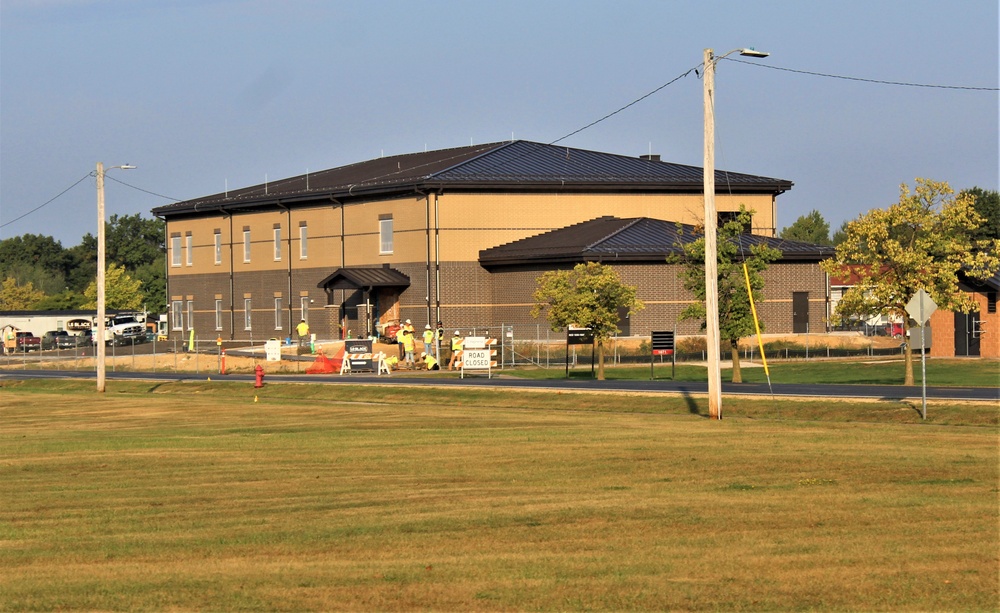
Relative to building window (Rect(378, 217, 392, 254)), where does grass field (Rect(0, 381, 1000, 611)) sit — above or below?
below

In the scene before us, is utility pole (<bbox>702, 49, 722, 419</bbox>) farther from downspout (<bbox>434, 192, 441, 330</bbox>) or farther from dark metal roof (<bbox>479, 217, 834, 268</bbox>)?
downspout (<bbox>434, 192, 441, 330</bbox>)

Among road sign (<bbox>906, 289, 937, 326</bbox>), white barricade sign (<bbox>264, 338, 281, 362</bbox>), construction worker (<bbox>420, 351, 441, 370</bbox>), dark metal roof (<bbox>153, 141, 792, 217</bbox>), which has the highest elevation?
dark metal roof (<bbox>153, 141, 792, 217</bbox>)

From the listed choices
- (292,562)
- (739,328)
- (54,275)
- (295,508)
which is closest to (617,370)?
(739,328)

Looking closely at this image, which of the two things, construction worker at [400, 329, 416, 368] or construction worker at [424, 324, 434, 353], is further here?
construction worker at [424, 324, 434, 353]

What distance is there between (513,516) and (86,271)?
191m

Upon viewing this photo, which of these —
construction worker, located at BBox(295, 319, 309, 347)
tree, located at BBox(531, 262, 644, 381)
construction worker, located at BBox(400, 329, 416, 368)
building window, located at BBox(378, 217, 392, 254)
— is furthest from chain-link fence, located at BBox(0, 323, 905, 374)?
building window, located at BBox(378, 217, 392, 254)

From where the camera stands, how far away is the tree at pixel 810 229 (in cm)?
15000

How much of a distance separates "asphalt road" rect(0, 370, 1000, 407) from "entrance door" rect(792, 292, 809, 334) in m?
24.7

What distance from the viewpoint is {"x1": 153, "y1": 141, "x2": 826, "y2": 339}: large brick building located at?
69.2 m

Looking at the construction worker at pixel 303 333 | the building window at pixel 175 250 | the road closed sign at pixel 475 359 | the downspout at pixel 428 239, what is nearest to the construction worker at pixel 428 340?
the road closed sign at pixel 475 359

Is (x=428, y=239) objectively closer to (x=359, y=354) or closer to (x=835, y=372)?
(x=359, y=354)

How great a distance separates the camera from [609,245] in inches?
2534

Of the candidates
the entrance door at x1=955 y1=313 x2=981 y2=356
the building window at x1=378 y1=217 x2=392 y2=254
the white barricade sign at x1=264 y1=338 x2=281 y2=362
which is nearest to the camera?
the white barricade sign at x1=264 y1=338 x2=281 y2=362

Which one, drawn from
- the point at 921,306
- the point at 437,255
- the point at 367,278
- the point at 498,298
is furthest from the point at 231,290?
the point at 921,306
